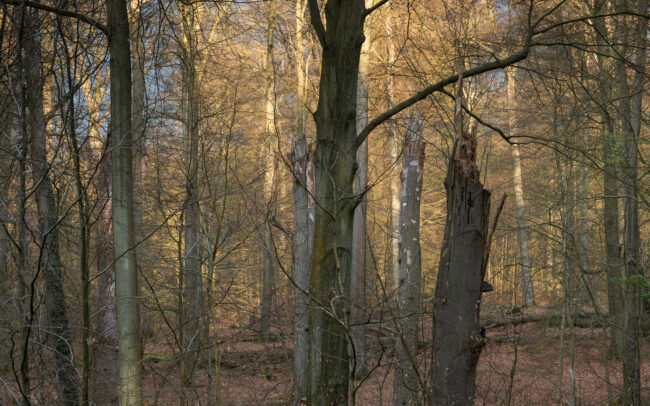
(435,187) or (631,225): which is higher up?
(435,187)

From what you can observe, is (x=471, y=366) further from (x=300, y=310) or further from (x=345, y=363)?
(x=300, y=310)

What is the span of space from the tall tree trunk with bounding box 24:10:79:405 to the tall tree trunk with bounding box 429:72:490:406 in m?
2.50

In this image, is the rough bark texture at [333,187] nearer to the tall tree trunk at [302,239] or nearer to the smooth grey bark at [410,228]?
the smooth grey bark at [410,228]

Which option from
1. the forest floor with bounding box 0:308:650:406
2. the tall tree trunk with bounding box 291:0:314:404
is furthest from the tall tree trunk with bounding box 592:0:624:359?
the tall tree trunk with bounding box 291:0:314:404

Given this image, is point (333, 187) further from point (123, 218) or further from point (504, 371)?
point (504, 371)

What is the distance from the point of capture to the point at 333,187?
405 cm

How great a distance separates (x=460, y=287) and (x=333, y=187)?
49.4 inches

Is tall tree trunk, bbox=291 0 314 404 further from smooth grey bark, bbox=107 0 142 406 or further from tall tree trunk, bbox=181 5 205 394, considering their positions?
smooth grey bark, bbox=107 0 142 406

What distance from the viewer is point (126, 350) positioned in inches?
140

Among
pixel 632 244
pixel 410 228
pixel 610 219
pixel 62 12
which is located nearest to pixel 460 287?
pixel 62 12

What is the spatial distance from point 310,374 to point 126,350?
147 centimetres

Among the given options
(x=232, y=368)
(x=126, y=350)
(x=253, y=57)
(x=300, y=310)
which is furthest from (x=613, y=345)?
(x=253, y=57)

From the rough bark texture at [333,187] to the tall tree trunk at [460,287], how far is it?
79cm

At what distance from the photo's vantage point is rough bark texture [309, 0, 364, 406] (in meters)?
3.99
